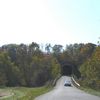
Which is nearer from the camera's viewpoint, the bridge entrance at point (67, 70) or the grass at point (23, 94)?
the grass at point (23, 94)

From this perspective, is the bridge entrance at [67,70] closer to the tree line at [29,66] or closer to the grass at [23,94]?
the tree line at [29,66]

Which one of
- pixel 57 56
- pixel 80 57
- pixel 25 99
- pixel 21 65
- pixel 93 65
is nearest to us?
pixel 25 99

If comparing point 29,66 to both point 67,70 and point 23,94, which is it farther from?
point 23,94

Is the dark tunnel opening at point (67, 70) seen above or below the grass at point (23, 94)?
above

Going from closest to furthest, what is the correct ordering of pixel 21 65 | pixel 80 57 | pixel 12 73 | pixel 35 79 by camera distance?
1. pixel 12 73
2. pixel 35 79
3. pixel 21 65
4. pixel 80 57

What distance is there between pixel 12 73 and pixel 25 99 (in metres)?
96.5

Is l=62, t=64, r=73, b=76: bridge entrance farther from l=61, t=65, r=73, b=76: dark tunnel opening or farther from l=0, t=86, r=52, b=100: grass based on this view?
l=0, t=86, r=52, b=100: grass

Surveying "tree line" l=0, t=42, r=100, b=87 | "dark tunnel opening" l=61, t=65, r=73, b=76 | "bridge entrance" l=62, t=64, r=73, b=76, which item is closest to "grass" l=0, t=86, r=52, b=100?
"tree line" l=0, t=42, r=100, b=87

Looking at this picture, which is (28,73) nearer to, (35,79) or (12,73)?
(35,79)

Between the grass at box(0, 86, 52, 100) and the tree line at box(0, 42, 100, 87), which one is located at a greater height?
the tree line at box(0, 42, 100, 87)

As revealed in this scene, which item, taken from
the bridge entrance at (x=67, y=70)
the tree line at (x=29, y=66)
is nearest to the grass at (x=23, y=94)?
the tree line at (x=29, y=66)

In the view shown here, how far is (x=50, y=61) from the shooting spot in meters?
156

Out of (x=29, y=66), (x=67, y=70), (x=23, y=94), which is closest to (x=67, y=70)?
(x=67, y=70)

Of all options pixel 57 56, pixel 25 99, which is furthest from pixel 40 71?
pixel 25 99
